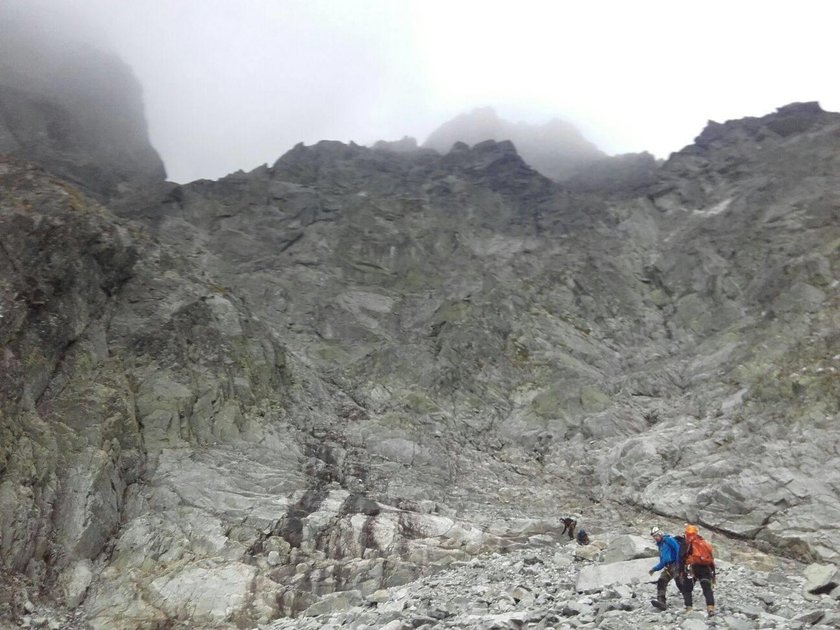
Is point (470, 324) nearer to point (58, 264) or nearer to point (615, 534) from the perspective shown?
point (615, 534)

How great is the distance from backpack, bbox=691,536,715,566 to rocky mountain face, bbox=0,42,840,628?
1272 millimetres

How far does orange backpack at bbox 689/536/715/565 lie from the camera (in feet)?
40.5

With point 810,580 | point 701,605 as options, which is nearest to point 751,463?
point 810,580

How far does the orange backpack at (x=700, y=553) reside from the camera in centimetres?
1236

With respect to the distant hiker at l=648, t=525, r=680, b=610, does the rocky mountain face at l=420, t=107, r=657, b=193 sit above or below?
above

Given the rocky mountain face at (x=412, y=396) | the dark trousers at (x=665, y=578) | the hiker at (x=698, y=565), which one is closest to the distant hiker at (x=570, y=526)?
the rocky mountain face at (x=412, y=396)

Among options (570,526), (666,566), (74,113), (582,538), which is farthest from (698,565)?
(74,113)

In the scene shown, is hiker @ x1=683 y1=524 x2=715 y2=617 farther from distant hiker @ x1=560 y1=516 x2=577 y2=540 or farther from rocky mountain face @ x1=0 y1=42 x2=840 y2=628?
distant hiker @ x1=560 y1=516 x2=577 y2=540

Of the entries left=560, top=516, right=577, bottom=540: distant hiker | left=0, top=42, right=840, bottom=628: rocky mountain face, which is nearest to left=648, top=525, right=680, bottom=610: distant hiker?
left=0, top=42, right=840, bottom=628: rocky mountain face

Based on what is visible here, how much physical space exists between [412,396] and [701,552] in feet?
86.1

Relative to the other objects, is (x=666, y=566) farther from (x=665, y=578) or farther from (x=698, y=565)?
(x=698, y=565)

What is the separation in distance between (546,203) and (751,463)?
39.2 metres

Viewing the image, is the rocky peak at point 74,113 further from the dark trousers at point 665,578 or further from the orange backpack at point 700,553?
the orange backpack at point 700,553

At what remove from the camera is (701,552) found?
12.4m
